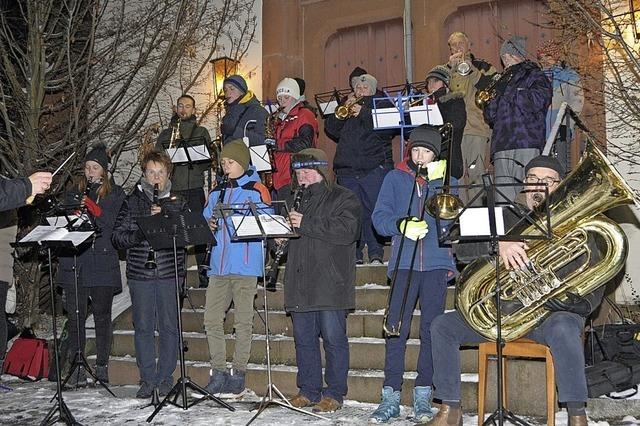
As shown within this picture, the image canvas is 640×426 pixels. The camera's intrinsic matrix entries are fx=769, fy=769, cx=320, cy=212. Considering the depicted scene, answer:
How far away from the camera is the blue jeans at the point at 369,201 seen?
7.94 metres

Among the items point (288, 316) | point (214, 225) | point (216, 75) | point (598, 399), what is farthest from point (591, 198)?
point (216, 75)

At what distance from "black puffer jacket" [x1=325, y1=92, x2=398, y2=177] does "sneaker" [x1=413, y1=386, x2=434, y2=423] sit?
290 cm

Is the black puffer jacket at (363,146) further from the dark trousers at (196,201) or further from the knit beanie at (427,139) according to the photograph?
the knit beanie at (427,139)

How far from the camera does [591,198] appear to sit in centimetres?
476

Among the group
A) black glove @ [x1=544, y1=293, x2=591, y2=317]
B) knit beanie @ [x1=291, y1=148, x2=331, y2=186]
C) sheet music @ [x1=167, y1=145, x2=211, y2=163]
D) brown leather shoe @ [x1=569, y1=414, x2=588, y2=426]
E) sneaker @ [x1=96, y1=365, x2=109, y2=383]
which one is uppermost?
sheet music @ [x1=167, y1=145, x2=211, y2=163]

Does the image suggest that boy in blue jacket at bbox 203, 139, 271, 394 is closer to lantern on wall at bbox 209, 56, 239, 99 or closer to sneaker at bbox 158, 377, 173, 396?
sneaker at bbox 158, 377, 173, 396

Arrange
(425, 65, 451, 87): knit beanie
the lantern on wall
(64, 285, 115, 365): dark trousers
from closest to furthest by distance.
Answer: (64, 285, 115, 365): dark trousers < (425, 65, 451, 87): knit beanie < the lantern on wall

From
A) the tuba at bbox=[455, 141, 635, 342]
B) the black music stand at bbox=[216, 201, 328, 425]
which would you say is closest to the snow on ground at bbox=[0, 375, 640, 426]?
the black music stand at bbox=[216, 201, 328, 425]

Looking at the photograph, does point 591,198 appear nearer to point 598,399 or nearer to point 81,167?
point 598,399

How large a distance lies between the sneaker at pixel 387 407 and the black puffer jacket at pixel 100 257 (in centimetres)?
293

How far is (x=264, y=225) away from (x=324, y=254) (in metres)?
0.77

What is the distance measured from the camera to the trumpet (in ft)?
27.2

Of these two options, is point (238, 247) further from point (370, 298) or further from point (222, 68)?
point (222, 68)

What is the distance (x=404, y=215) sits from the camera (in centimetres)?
596
